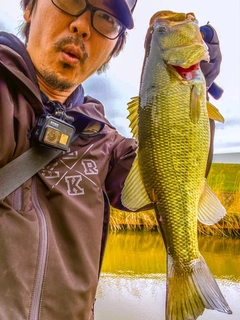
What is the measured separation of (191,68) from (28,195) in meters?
0.91

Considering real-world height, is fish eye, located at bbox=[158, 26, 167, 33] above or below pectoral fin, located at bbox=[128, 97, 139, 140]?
above

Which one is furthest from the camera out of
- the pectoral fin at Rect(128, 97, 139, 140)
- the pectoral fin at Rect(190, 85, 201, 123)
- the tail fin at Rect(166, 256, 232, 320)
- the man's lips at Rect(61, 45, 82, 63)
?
the man's lips at Rect(61, 45, 82, 63)

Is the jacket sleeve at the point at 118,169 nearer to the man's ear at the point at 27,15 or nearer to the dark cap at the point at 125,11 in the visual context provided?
the dark cap at the point at 125,11

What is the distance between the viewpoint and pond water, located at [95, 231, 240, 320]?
7.12 meters

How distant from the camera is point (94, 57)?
2045mm

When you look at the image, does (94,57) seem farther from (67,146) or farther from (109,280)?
(109,280)

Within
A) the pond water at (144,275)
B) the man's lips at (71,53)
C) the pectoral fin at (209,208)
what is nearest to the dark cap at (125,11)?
the man's lips at (71,53)

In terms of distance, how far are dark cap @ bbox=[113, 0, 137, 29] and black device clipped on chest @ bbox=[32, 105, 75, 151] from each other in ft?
2.10

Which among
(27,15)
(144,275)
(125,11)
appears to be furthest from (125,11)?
(144,275)

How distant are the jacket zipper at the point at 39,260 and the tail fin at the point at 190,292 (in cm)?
54

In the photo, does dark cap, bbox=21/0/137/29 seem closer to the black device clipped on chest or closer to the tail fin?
the black device clipped on chest

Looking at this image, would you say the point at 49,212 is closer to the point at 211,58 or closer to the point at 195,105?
the point at 195,105

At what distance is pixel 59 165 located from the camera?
5.96ft

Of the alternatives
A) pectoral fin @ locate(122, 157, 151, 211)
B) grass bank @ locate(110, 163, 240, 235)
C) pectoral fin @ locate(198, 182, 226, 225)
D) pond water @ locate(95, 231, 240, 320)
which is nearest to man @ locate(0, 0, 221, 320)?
pectoral fin @ locate(122, 157, 151, 211)
